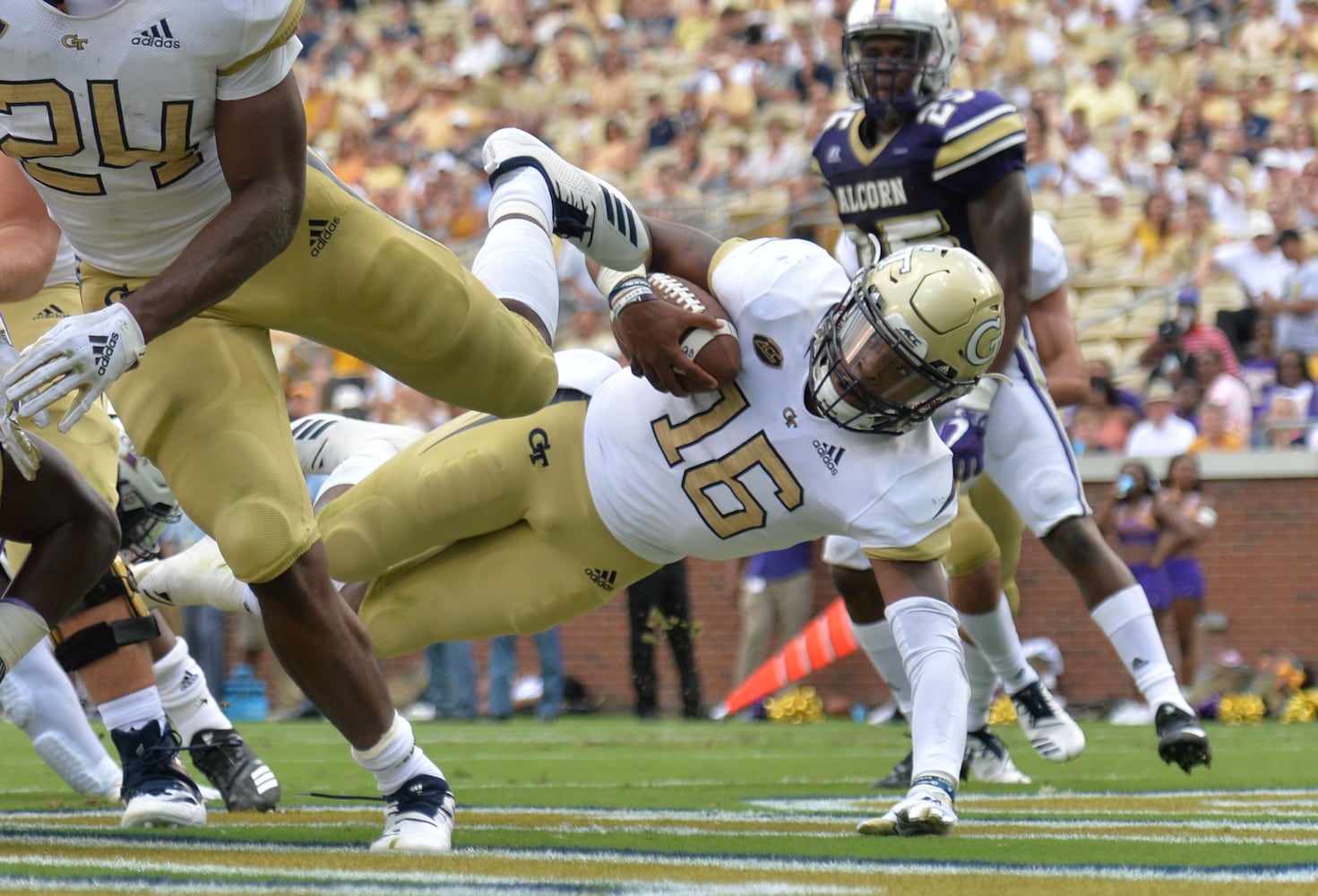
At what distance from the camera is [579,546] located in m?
4.73

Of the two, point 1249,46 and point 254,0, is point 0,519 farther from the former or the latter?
point 1249,46

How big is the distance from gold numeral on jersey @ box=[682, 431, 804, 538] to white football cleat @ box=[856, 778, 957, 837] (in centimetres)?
77

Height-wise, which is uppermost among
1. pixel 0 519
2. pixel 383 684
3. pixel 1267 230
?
pixel 0 519

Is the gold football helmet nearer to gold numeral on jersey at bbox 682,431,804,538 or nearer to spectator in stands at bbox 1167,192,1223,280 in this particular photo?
gold numeral on jersey at bbox 682,431,804,538

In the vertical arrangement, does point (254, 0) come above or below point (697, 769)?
above

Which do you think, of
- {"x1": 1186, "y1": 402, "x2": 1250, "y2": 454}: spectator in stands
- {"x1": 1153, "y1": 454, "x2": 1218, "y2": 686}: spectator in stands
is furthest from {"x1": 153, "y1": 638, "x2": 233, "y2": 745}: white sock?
{"x1": 1186, "y1": 402, "x2": 1250, "y2": 454}: spectator in stands

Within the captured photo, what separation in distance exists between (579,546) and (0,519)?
1.55m

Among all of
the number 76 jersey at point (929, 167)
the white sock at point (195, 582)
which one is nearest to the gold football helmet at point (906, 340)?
the number 76 jersey at point (929, 167)

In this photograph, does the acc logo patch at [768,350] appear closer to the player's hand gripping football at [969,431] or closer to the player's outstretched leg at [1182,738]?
the player's hand gripping football at [969,431]

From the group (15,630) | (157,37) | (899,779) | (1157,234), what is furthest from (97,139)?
(1157,234)

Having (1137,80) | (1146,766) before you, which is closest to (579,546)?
(1146,766)

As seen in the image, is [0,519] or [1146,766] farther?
[1146,766]

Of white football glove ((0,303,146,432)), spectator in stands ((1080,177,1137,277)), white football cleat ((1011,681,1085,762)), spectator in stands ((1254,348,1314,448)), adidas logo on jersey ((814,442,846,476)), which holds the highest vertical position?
white football glove ((0,303,146,432))

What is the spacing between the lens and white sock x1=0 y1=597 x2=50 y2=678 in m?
3.57
